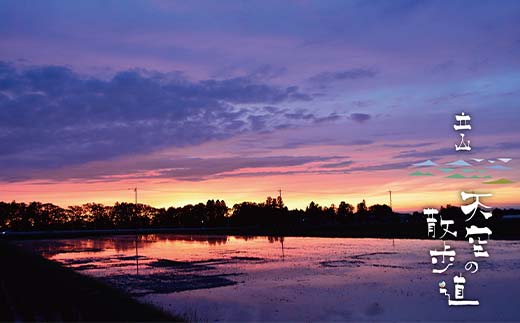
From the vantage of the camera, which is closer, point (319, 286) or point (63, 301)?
point (63, 301)

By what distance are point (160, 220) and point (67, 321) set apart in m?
174

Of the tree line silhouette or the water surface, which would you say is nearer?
the water surface

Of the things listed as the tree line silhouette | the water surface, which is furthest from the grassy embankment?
the tree line silhouette

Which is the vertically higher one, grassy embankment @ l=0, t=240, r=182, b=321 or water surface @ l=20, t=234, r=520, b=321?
grassy embankment @ l=0, t=240, r=182, b=321

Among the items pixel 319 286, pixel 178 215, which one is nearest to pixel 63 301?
pixel 319 286

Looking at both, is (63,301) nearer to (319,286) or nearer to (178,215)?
(319,286)

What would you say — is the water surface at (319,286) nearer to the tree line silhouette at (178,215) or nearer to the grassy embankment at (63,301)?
the grassy embankment at (63,301)

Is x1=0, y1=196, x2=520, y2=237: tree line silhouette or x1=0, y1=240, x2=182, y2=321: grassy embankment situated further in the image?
x1=0, y1=196, x2=520, y2=237: tree line silhouette

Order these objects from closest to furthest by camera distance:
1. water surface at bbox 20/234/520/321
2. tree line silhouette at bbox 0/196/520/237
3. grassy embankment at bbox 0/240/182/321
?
grassy embankment at bbox 0/240/182/321 → water surface at bbox 20/234/520/321 → tree line silhouette at bbox 0/196/520/237

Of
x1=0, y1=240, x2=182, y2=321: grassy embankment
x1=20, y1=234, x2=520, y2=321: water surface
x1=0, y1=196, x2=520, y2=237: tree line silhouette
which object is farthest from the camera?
x1=0, y1=196, x2=520, y2=237: tree line silhouette

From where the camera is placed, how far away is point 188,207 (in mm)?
186000

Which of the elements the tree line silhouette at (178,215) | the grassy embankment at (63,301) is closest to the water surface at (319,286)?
the grassy embankment at (63,301)

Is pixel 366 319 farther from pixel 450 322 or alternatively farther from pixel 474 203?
pixel 474 203

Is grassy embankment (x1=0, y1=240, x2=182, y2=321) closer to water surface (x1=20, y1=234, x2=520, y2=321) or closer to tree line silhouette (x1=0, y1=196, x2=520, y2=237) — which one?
water surface (x1=20, y1=234, x2=520, y2=321)
